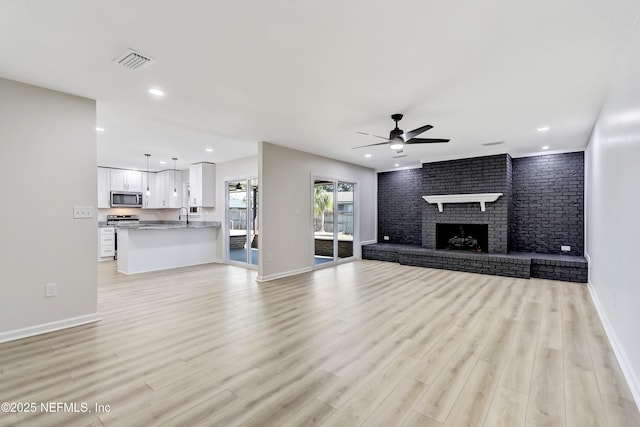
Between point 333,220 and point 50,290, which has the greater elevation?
point 333,220

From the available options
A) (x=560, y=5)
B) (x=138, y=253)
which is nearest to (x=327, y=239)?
(x=138, y=253)

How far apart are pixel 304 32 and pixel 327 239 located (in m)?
5.62

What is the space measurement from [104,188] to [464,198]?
9.57 meters

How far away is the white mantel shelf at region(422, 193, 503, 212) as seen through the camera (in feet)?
20.5

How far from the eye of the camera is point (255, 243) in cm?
694

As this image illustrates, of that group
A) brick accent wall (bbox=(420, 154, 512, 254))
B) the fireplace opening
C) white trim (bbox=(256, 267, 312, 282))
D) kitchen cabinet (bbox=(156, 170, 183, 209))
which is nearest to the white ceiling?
brick accent wall (bbox=(420, 154, 512, 254))

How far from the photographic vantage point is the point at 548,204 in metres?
6.25


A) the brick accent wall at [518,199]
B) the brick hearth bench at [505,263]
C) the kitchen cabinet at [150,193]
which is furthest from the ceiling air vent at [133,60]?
the kitchen cabinet at [150,193]

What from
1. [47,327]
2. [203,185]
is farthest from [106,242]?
[47,327]

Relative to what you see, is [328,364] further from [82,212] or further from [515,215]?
[515,215]

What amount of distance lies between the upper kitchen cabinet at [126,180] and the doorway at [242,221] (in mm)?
3500

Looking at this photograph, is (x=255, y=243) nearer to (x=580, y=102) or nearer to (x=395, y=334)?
(x=395, y=334)

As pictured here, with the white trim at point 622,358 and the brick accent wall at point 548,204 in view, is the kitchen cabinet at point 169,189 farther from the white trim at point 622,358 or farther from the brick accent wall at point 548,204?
the white trim at point 622,358

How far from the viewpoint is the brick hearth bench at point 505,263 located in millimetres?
5320
